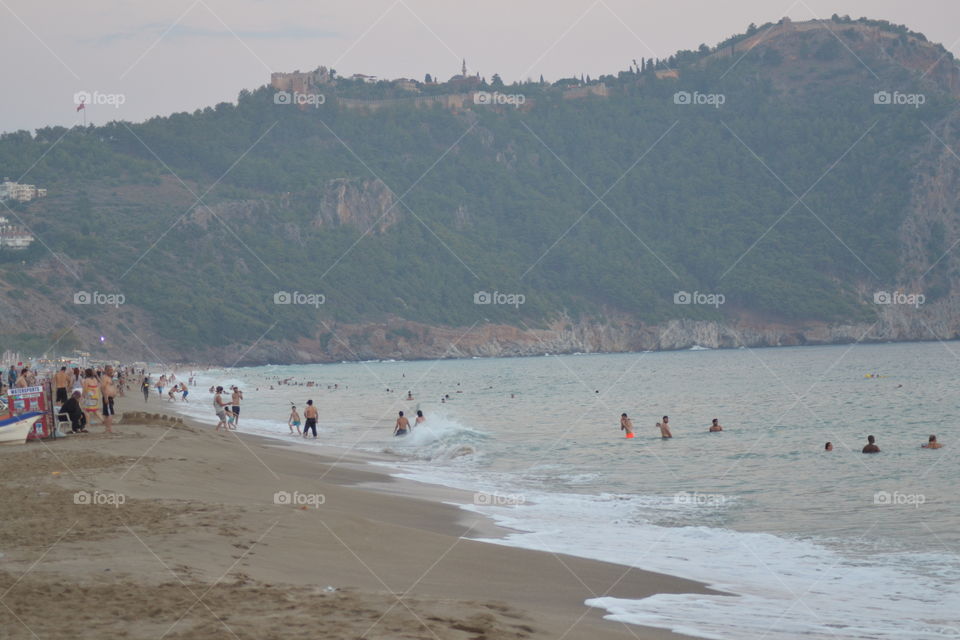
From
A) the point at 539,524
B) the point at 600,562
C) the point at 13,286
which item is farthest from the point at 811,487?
the point at 13,286

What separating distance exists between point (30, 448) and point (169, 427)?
6.72 m

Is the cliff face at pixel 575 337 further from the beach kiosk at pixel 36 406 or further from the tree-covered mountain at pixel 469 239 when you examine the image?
the beach kiosk at pixel 36 406

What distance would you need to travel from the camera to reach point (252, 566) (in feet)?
27.1

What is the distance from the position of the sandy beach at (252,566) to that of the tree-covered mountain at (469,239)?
358 feet

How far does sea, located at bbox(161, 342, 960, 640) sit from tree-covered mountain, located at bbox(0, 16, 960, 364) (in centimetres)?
9256

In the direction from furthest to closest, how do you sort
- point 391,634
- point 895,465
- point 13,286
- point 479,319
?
point 479,319 → point 13,286 → point 895,465 → point 391,634

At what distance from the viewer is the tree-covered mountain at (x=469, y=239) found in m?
138

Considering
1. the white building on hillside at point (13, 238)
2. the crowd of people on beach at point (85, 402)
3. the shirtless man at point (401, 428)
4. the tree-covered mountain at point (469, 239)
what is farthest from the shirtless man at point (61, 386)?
the white building on hillside at point (13, 238)

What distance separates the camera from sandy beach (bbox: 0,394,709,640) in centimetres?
652

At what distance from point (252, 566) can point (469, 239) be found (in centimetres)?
17504

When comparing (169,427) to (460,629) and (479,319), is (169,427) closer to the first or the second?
(460,629)

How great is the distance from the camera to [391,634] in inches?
256

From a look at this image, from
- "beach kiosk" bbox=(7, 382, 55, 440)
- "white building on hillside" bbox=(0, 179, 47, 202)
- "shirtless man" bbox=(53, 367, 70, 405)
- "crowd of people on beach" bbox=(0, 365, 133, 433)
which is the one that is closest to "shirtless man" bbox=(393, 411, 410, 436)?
"crowd of people on beach" bbox=(0, 365, 133, 433)

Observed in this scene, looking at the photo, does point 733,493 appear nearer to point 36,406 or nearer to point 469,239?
point 36,406
